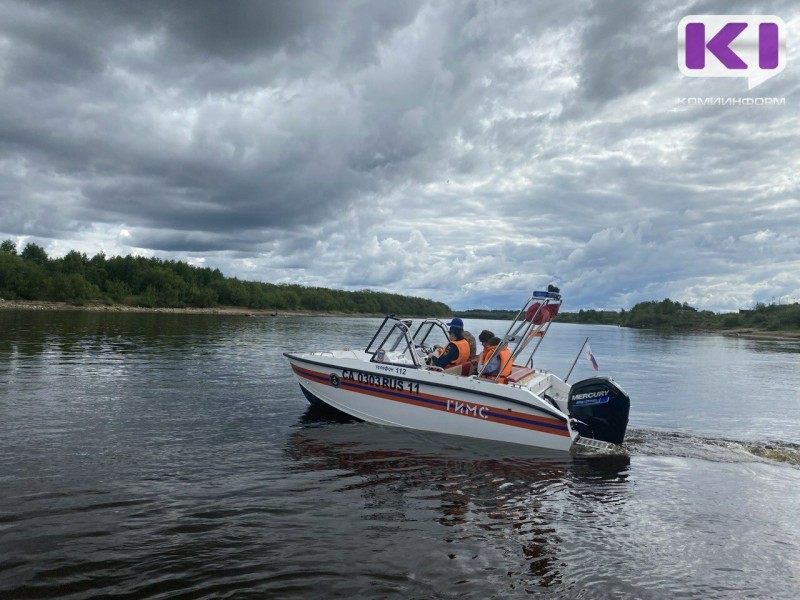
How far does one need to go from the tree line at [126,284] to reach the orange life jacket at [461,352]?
107111mm

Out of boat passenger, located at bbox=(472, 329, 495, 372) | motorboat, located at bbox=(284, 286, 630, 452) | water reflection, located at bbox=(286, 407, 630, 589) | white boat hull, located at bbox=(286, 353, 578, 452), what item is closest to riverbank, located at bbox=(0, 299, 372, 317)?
white boat hull, located at bbox=(286, 353, 578, 452)

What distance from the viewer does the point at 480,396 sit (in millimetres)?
11781

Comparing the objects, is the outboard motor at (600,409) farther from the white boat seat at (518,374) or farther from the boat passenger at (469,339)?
the boat passenger at (469,339)

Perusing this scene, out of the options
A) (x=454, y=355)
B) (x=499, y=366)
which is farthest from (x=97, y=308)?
(x=499, y=366)

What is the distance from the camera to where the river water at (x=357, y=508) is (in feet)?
18.8

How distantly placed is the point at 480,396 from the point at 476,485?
2.81 m

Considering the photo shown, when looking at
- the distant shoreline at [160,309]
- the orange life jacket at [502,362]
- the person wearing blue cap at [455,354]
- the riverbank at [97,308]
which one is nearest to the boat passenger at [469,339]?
the person wearing blue cap at [455,354]

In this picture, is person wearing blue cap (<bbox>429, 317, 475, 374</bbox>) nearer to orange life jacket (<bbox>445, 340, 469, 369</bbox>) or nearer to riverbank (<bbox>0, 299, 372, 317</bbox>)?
orange life jacket (<bbox>445, 340, 469, 369</bbox>)

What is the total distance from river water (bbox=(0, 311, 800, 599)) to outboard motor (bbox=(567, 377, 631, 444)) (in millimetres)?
621

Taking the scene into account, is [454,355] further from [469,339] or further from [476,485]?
[476,485]

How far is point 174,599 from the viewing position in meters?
5.09

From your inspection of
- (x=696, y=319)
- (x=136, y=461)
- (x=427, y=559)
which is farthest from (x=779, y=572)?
(x=696, y=319)

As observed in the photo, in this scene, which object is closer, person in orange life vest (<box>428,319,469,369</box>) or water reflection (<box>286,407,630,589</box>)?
water reflection (<box>286,407,630,589</box>)

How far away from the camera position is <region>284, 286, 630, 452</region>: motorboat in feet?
37.2
